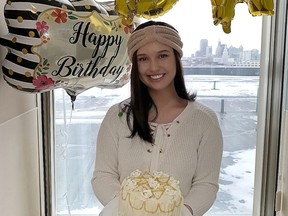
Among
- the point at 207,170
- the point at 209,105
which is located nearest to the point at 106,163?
the point at 207,170

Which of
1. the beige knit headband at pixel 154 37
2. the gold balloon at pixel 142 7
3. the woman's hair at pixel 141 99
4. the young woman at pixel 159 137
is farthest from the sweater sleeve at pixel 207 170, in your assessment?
→ the gold balloon at pixel 142 7

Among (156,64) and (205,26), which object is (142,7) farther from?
(205,26)

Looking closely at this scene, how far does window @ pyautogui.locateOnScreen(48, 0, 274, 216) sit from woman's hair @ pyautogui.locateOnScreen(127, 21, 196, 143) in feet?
2.42

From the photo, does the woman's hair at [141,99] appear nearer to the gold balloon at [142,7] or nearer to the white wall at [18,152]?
the gold balloon at [142,7]

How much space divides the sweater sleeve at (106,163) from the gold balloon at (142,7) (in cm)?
43

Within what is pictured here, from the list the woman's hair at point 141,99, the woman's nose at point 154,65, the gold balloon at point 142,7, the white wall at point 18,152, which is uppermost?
the gold balloon at point 142,7

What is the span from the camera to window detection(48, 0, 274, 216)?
2078 mm

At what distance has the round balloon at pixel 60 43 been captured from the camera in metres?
1.19

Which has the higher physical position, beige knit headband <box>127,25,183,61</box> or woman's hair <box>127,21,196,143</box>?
beige knit headband <box>127,25,183,61</box>

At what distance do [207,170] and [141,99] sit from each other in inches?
13.0

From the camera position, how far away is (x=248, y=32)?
2080mm

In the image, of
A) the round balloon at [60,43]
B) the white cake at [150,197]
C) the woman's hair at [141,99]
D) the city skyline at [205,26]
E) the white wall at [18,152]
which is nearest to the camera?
the white cake at [150,197]

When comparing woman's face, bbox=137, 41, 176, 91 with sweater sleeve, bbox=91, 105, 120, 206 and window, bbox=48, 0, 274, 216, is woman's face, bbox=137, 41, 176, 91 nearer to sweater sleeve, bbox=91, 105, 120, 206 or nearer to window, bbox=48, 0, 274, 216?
sweater sleeve, bbox=91, 105, 120, 206

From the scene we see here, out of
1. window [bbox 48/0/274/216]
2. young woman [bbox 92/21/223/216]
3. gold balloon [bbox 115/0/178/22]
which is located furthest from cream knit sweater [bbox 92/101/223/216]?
window [bbox 48/0/274/216]
